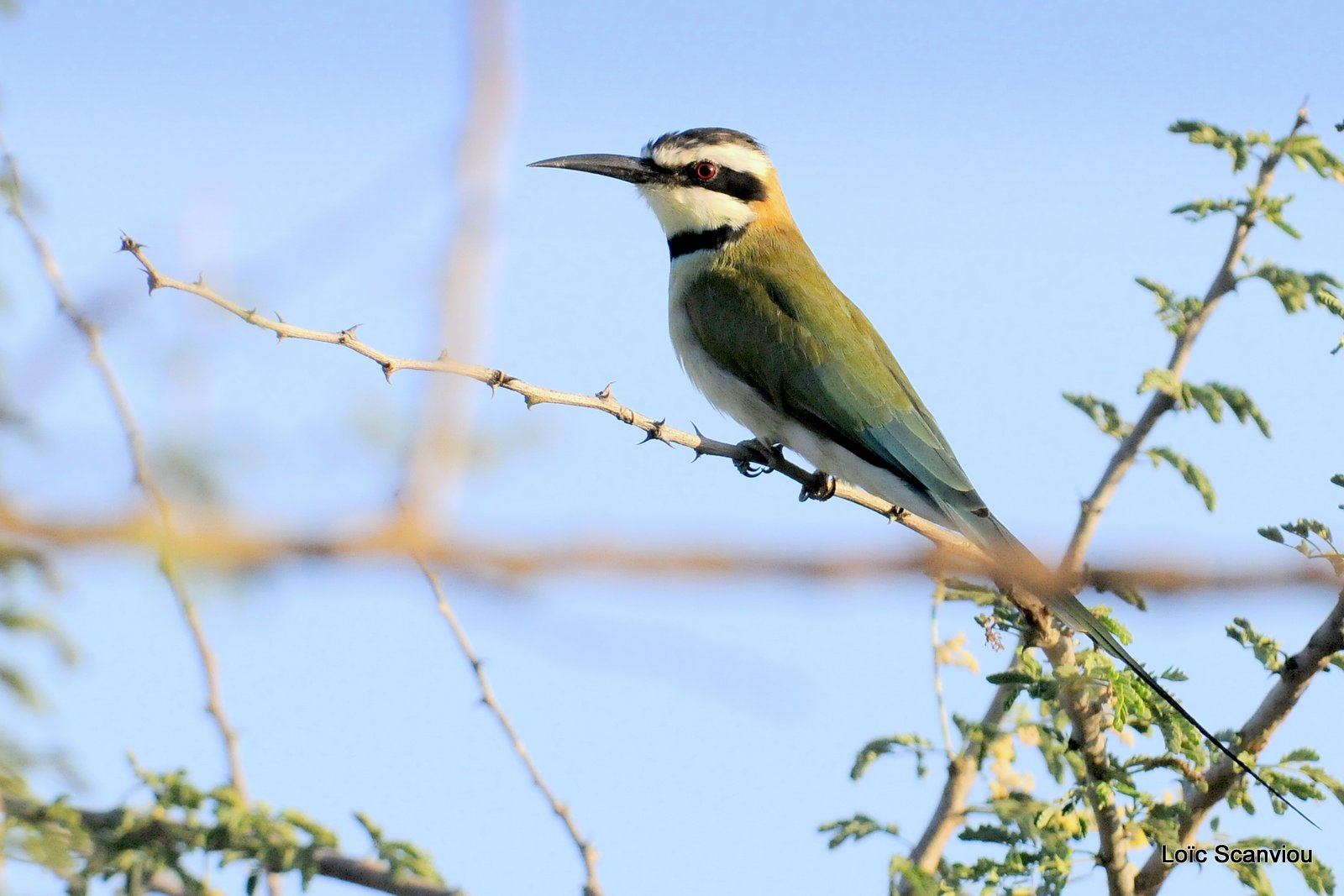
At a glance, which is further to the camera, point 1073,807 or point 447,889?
point 1073,807

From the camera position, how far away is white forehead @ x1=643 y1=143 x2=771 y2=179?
546cm

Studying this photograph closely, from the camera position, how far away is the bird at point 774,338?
400 centimetres

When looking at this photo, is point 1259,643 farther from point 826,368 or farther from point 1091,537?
point 826,368

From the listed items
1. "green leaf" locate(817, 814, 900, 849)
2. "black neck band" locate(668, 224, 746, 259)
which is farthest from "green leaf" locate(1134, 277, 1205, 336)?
"black neck band" locate(668, 224, 746, 259)

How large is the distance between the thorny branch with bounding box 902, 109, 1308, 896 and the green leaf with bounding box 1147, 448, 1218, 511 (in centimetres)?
6

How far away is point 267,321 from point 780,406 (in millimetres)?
2788

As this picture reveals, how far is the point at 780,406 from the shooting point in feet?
14.4

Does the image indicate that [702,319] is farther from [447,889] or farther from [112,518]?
[112,518]

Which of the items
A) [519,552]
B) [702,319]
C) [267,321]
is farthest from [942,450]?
[519,552]

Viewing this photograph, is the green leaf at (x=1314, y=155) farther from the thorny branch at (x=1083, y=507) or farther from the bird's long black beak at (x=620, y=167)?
the bird's long black beak at (x=620, y=167)

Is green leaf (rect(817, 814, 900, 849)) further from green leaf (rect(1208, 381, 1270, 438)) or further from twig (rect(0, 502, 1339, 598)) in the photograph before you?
twig (rect(0, 502, 1339, 598))

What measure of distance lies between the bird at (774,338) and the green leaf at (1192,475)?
396 mm

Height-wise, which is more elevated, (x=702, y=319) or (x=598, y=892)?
(x=702, y=319)

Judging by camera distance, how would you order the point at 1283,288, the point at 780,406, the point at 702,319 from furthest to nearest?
the point at 702,319
the point at 780,406
the point at 1283,288
